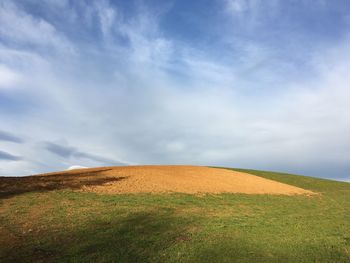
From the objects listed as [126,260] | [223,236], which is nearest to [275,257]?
[223,236]

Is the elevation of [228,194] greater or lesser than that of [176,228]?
greater

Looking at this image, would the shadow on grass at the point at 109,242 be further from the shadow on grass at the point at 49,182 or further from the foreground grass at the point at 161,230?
the shadow on grass at the point at 49,182

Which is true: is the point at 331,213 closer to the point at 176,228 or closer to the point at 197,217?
the point at 197,217

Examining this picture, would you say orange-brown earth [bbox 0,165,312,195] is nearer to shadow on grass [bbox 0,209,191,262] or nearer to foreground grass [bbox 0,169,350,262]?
foreground grass [bbox 0,169,350,262]

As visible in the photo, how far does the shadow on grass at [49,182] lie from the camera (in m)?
21.6

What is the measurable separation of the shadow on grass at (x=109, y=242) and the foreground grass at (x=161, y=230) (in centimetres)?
3

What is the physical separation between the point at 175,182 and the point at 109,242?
15.4m

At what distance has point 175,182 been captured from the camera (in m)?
28.0

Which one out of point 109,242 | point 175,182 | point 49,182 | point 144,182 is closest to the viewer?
point 109,242

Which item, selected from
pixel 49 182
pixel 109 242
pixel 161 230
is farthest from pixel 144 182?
pixel 109 242

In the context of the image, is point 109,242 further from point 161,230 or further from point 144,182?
point 144,182

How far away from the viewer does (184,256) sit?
11.6m

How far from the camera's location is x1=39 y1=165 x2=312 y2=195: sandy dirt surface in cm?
2428

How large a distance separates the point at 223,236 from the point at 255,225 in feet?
9.65
